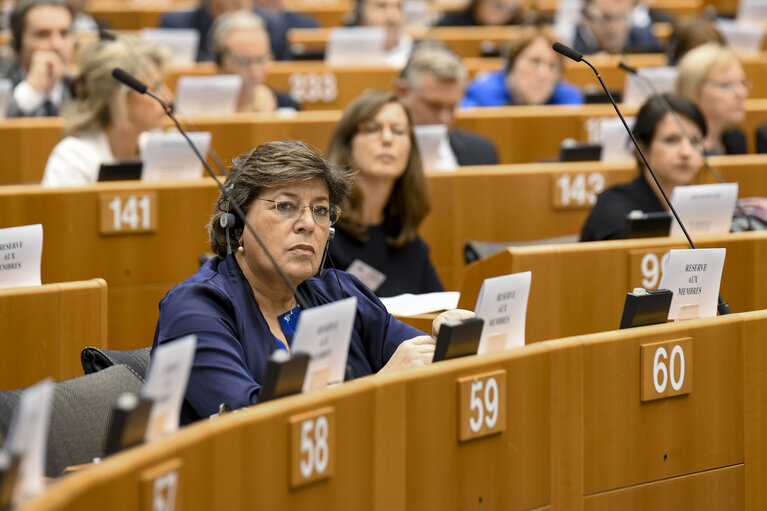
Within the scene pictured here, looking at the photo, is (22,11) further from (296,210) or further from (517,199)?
(296,210)

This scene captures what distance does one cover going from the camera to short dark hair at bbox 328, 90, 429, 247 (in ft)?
13.0

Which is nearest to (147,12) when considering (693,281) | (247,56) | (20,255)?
(247,56)

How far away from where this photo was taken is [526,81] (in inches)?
243

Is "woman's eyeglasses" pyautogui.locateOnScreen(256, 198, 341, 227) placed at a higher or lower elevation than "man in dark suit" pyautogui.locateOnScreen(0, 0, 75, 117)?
lower

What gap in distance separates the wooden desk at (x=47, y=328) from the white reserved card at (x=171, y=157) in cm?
125

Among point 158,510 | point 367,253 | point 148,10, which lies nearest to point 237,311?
point 158,510

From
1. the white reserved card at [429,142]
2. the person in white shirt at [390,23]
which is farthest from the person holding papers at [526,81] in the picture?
the white reserved card at [429,142]

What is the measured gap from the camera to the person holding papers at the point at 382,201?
392 centimetres

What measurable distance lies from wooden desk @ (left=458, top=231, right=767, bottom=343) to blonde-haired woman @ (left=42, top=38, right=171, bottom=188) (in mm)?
1583

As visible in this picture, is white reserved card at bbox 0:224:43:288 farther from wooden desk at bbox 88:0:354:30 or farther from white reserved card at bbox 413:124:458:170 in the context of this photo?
wooden desk at bbox 88:0:354:30

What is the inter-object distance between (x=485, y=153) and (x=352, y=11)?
4.21 meters

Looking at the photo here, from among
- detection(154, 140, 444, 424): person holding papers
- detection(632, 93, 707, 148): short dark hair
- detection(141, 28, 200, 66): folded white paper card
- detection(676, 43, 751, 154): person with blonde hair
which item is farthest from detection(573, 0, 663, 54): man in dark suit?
detection(154, 140, 444, 424): person holding papers

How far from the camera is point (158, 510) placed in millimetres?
1656

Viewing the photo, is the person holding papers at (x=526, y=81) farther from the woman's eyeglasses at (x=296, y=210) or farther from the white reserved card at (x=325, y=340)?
the white reserved card at (x=325, y=340)
